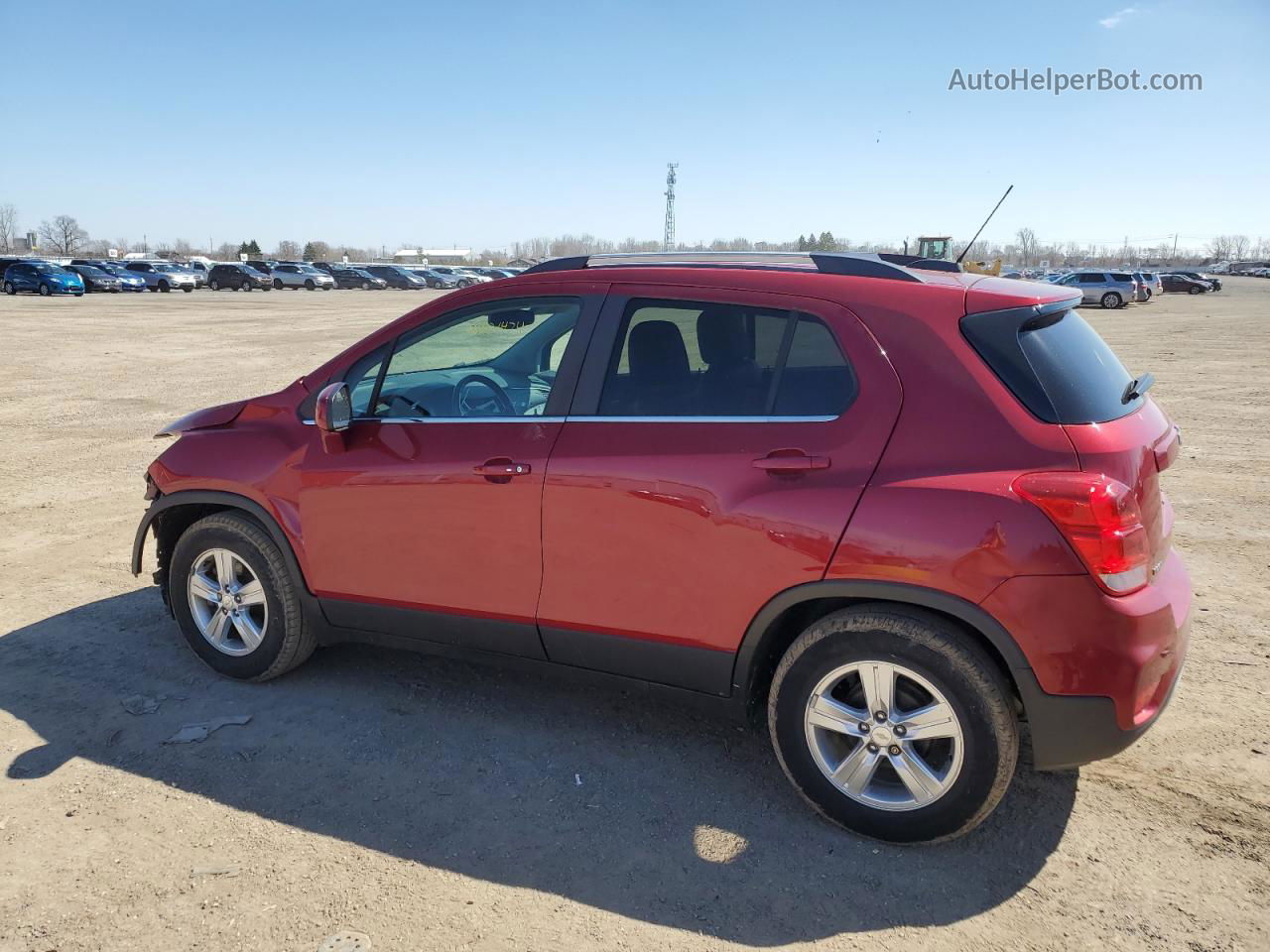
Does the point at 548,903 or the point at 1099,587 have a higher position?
the point at 1099,587

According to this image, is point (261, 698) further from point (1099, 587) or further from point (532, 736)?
point (1099, 587)

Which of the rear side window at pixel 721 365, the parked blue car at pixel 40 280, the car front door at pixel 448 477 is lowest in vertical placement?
the parked blue car at pixel 40 280

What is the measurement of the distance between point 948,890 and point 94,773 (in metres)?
3.07

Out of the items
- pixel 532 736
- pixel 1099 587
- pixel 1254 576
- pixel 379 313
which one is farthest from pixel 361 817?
pixel 379 313

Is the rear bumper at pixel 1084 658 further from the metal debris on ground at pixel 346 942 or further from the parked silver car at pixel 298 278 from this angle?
the parked silver car at pixel 298 278

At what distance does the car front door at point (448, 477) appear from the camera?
11.8 feet

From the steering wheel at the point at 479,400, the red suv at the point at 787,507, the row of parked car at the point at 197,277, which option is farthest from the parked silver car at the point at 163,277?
the red suv at the point at 787,507

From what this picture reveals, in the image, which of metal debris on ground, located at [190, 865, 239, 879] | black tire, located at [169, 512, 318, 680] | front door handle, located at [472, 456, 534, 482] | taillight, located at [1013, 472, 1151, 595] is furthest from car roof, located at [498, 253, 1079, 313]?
metal debris on ground, located at [190, 865, 239, 879]

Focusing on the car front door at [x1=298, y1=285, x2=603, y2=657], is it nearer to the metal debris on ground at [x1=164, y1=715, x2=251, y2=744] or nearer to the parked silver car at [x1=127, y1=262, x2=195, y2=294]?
the metal debris on ground at [x1=164, y1=715, x2=251, y2=744]

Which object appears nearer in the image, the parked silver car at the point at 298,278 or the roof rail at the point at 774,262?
the roof rail at the point at 774,262

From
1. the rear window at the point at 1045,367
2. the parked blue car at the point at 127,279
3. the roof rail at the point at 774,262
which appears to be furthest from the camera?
the parked blue car at the point at 127,279

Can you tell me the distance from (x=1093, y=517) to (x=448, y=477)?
2.26m

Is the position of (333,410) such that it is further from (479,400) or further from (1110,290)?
(1110,290)

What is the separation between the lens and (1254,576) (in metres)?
5.67
